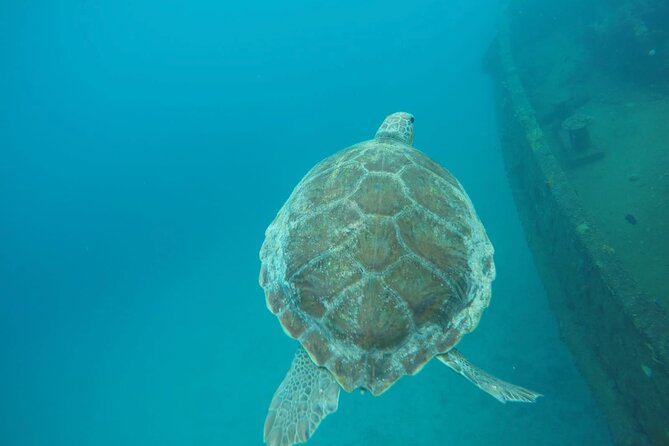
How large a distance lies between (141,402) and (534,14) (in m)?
20.9

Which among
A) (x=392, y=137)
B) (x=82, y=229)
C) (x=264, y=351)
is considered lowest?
(x=264, y=351)

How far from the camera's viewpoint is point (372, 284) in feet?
7.76

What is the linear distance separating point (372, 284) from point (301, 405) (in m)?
1.30

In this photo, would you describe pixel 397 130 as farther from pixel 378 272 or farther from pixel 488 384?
pixel 488 384

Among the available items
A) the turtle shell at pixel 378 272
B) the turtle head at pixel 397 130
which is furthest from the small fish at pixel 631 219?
the turtle head at pixel 397 130

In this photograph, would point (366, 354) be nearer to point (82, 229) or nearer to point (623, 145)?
point (623, 145)

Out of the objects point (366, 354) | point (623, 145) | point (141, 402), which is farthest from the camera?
point (141, 402)

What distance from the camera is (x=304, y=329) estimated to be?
2621 millimetres

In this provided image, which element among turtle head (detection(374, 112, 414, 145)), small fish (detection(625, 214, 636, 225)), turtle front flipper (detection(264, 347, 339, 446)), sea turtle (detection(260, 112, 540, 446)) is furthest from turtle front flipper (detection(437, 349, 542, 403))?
small fish (detection(625, 214, 636, 225))

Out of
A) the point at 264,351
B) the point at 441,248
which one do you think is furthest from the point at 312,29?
the point at 441,248

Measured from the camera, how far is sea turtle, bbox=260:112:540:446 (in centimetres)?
236

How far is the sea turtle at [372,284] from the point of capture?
2.36 metres

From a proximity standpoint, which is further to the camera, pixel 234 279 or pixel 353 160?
pixel 234 279

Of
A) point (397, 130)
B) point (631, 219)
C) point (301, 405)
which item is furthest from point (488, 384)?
point (631, 219)
